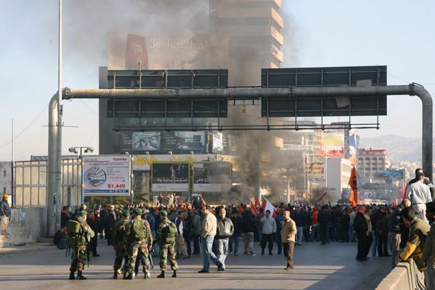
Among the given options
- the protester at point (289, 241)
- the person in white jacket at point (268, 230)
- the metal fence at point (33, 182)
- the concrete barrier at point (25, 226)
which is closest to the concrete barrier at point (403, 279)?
the protester at point (289, 241)

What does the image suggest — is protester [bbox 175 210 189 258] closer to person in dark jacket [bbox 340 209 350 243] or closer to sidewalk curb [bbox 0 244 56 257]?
sidewalk curb [bbox 0 244 56 257]

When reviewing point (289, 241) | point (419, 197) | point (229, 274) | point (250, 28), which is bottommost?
point (229, 274)

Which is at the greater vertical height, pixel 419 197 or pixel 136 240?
pixel 419 197

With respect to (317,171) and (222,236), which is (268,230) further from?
(317,171)

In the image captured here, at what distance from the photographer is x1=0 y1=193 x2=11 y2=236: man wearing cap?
30.0m

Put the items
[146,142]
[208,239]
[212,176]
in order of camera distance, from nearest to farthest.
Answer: [208,239], [212,176], [146,142]

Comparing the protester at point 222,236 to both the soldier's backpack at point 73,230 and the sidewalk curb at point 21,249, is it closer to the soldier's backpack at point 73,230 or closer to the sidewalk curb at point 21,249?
the soldier's backpack at point 73,230

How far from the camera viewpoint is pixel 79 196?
130 ft

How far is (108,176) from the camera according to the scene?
45.5 m

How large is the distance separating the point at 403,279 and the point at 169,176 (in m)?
→ 76.8

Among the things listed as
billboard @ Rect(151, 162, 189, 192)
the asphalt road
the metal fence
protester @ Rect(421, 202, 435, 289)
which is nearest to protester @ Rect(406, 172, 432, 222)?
the asphalt road

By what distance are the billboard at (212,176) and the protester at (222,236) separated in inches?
2653

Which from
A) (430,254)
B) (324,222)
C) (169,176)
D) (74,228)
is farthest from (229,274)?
(169,176)

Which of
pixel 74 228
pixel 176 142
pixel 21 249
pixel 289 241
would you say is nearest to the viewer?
pixel 74 228
